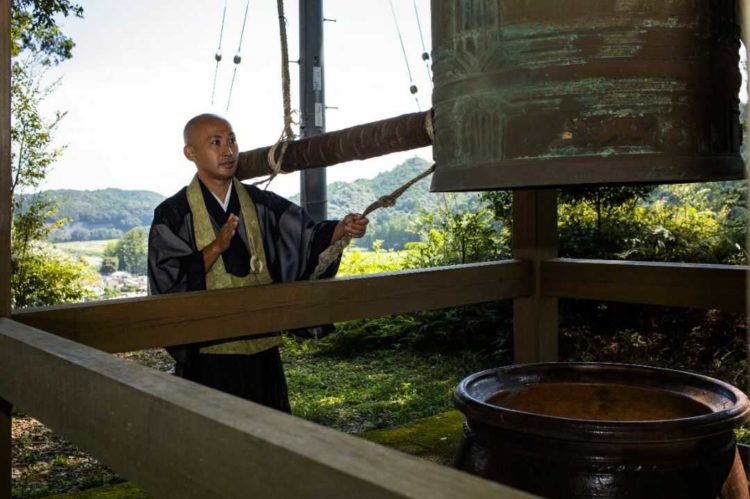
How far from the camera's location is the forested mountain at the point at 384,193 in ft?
40.0

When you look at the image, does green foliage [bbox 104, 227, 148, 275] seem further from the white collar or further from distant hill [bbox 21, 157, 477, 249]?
the white collar

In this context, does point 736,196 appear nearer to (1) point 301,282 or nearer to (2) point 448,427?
Answer: (2) point 448,427

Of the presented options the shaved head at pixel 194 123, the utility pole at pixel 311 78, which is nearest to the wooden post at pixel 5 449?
the shaved head at pixel 194 123

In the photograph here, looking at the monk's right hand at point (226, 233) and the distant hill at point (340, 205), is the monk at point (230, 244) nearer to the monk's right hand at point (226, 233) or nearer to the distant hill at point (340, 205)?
the monk's right hand at point (226, 233)

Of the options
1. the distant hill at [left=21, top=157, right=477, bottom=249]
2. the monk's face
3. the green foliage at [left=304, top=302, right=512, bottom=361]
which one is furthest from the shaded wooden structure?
the distant hill at [left=21, top=157, right=477, bottom=249]

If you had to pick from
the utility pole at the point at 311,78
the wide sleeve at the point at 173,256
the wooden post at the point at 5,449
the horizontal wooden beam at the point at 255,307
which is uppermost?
the utility pole at the point at 311,78

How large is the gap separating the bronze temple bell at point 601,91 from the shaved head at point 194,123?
5.64 ft

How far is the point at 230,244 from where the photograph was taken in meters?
2.96

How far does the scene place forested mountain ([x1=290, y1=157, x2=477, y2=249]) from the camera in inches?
480

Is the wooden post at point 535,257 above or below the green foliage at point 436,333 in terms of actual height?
above

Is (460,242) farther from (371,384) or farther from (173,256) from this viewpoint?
(173,256)

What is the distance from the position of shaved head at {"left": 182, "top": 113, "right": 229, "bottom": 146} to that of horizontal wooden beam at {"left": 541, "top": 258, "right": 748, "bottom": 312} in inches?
62.1

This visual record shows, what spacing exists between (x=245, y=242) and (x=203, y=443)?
2.08m

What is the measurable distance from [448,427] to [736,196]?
4.08 metres
